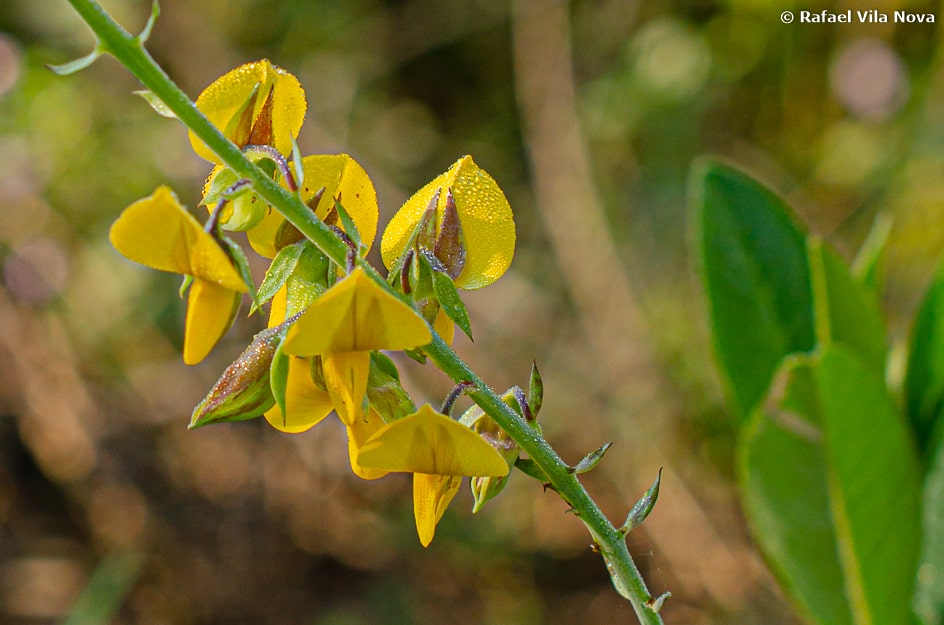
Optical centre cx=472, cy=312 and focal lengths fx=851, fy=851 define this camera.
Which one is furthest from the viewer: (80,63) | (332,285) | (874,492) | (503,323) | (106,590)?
(503,323)

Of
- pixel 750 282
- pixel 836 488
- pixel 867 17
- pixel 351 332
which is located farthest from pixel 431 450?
pixel 867 17

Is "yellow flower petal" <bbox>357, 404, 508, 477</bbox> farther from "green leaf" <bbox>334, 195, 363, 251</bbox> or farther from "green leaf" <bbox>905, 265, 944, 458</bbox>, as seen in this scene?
"green leaf" <bbox>905, 265, 944, 458</bbox>

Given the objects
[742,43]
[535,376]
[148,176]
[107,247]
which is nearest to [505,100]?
[742,43]

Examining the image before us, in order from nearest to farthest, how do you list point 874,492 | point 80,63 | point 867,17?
point 80,63
point 874,492
point 867,17

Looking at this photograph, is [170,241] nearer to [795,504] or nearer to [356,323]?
[356,323]

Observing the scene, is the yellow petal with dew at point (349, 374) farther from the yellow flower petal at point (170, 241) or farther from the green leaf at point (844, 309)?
the green leaf at point (844, 309)

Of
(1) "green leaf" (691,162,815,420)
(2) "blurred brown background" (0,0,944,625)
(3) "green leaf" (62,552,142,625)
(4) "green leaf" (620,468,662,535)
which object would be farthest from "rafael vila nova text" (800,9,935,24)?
(3) "green leaf" (62,552,142,625)
